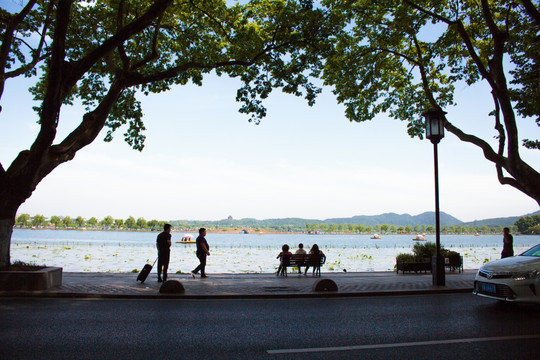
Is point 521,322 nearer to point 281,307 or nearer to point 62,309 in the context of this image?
point 281,307

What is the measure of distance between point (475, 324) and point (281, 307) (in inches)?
164

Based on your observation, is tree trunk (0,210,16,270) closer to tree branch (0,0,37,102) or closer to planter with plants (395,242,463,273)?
tree branch (0,0,37,102)

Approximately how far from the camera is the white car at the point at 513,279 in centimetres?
833

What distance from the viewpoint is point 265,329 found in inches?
277

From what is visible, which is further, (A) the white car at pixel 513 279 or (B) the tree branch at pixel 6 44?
(B) the tree branch at pixel 6 44

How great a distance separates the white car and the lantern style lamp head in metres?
6.04

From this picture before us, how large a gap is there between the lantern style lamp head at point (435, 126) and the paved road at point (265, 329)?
630 cm

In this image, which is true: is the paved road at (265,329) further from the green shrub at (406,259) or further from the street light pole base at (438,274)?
the green shrub at (406,259)

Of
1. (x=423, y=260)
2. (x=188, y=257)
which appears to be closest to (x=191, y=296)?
(x=423, y=260)

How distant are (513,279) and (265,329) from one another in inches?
216

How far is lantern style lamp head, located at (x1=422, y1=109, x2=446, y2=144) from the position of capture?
14.4 m

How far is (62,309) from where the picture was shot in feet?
28.9

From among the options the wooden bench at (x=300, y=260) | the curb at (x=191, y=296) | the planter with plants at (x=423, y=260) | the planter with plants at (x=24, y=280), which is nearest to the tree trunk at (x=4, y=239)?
the planter with plants at (x=24, y=280)

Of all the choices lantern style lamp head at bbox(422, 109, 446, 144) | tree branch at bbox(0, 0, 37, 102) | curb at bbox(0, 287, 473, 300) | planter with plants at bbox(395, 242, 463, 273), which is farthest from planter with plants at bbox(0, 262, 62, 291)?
planter with plants at bbox(395, 242, 463, 273)
